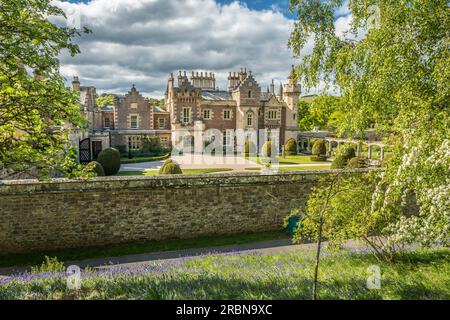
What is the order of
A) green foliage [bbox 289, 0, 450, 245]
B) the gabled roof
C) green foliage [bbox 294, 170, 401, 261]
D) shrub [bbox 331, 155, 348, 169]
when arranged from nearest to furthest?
green foliage [bbox 289, 0, 450, 245] < green foliage [bbox 294, 170, 401, 261] < shrub [bbox 331, 155, 348, 169] < the gabled roof

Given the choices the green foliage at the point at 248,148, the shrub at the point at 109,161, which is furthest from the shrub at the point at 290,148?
the shrub at the point at 109,161

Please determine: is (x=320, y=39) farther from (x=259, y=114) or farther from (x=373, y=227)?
(x=259, y=114)

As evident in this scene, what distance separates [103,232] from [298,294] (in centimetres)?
895

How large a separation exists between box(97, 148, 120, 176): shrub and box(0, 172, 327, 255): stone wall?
1299 cm

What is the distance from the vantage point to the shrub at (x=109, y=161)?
24.0 metres

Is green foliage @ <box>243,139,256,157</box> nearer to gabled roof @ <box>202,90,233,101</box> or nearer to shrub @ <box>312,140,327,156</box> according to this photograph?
gabled roof @ <box>202,90,233,101</box>

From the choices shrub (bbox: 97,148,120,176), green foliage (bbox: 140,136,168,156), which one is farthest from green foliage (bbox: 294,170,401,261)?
green foliage (bbox: 140,136,168,156)

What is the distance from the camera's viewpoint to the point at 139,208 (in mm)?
Result: 12195

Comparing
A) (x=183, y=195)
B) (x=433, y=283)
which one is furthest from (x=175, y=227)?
(x=433, y=283)

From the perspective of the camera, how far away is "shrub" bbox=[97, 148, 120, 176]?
2395cm

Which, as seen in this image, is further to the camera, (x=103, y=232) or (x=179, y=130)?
(x=179, y=130)

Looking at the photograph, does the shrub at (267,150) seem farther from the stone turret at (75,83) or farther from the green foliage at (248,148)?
the stone turret at (75,83)
